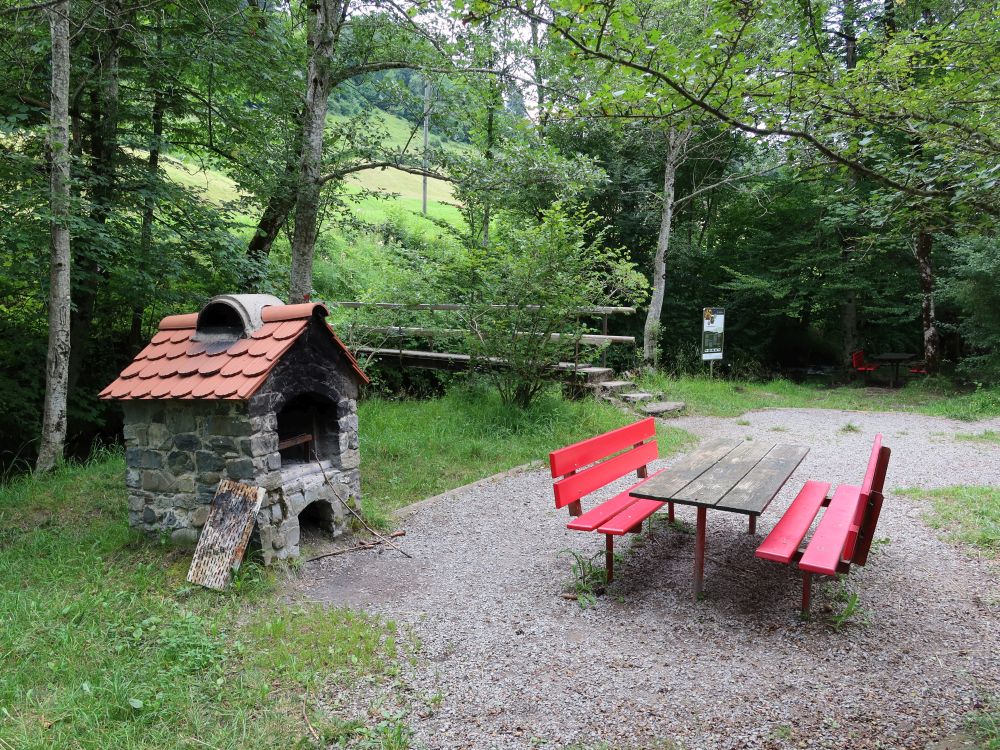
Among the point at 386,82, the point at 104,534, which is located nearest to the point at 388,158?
the point at 386,82

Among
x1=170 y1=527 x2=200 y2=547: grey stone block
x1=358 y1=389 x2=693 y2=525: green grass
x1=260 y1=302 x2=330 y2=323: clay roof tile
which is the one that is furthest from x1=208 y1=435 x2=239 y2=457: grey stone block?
x1=358 y1=389 x2=693 y2=525: green grass

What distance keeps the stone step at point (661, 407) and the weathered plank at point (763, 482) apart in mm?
4798

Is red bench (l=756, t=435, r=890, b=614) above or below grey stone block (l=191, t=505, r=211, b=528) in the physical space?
above

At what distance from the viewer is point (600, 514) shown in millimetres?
4035

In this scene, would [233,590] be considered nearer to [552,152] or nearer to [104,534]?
[104,534]

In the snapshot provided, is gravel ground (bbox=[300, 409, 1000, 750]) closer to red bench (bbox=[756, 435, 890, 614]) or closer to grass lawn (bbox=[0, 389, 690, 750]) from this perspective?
grass lawn (bbox=[0, 389, 690, 750])

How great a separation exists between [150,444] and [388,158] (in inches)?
196

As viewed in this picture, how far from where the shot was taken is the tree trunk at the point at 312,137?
728 centimetres

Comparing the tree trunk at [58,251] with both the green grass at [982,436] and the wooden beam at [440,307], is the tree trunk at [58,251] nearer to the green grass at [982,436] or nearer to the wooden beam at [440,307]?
the wooden beam at [440,307]

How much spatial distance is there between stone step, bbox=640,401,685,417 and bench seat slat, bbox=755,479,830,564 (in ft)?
17.0

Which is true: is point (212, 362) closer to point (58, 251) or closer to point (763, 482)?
point (58, 251)

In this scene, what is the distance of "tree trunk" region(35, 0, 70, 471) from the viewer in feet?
19.0

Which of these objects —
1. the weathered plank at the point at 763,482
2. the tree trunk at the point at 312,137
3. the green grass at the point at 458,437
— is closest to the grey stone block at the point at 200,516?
the green grass at the point at 458,437

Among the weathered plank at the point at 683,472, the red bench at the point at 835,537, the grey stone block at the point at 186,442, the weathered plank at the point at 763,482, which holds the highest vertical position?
the grey stone block at the point at 186,442
